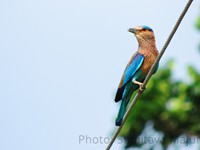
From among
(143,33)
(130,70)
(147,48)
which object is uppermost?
(143,33)

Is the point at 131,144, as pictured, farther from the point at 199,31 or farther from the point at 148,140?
the point at 199,31

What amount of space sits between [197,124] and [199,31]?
203 centimetres

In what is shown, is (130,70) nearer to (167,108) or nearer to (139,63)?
(139,63)

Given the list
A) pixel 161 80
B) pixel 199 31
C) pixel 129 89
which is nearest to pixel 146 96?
pixel 161 80

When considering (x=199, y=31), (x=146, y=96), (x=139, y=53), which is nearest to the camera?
(x=139, y=53)

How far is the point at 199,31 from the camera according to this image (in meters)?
15.4

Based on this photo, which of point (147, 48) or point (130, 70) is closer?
point (147, 48)

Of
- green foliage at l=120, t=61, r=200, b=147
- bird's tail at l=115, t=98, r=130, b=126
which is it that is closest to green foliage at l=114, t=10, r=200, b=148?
green foliage at l=120, t=61, r=200, b=147

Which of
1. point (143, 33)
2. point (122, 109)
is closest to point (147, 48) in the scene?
point (143, 33)

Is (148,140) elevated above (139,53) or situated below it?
below

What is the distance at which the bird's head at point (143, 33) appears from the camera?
8.63 metres

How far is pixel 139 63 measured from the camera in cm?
862

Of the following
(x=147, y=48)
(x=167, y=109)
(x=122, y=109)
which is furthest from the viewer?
(x=167, y=109)

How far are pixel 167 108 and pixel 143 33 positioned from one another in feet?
20.0
